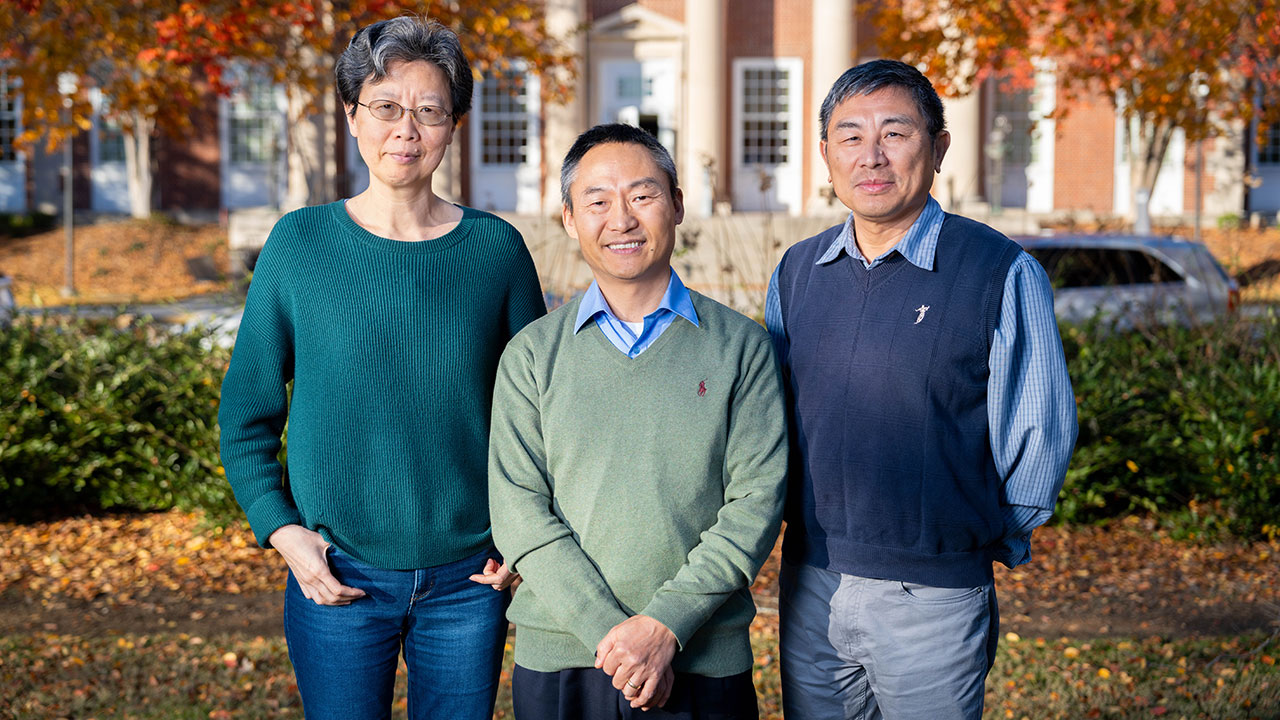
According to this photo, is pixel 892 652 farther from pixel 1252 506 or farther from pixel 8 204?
pixel 8 204

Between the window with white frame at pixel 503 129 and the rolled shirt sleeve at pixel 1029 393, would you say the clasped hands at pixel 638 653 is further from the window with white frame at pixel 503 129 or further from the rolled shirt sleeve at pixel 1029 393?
the window with white frame at pixel 503 129

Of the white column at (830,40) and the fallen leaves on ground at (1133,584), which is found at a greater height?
the white column at (830,40)

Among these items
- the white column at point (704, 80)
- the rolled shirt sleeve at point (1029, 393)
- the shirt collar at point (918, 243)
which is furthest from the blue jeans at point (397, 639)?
the white column at point (704, 80)

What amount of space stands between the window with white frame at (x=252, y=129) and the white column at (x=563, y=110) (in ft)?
27.2

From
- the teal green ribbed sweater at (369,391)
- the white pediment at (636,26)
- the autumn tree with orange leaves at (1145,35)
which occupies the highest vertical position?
the white pediment at (636,26)

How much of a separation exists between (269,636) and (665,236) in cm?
387

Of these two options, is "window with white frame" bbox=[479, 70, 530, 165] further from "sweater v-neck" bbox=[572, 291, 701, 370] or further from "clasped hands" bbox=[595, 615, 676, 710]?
"clasped hands" bbox=[595, 615, 676, 710]

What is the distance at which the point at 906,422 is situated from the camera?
2416 millimetres

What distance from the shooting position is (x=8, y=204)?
2912 cm

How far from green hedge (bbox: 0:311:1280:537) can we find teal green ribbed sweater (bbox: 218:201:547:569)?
4.28m

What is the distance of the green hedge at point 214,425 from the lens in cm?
634

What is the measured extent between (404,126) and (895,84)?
3.67ft

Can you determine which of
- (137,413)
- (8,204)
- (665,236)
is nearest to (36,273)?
(8,204)

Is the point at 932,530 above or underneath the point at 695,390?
underneath
